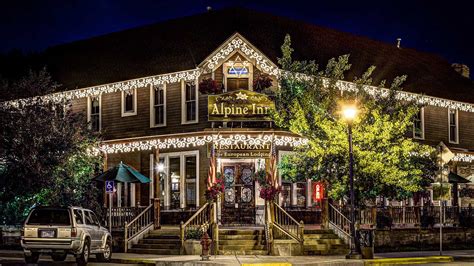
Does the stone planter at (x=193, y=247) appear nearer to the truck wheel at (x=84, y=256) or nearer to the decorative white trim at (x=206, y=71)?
the truck wheel at (x=84, y=256)

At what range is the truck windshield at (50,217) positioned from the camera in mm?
23125

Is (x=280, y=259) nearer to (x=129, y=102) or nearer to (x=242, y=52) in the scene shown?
(x=242, y=52)

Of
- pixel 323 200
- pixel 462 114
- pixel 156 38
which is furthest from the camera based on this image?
pixel 462 114

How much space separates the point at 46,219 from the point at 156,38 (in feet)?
56.4

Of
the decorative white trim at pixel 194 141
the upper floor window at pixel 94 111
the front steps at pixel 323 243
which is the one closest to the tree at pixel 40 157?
the decorative white trim at pixel 194 141

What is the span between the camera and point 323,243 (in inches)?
1089

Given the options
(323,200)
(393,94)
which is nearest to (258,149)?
(323,200)

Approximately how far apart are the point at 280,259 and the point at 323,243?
12.1 feet

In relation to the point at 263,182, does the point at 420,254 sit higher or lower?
lower

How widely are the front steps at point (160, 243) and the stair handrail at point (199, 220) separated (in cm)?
59

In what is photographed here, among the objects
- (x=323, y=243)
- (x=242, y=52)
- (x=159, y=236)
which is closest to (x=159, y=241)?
(x=159, y=236)

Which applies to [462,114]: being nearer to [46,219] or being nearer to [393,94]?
[393,94]

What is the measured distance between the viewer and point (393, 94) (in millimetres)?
30422

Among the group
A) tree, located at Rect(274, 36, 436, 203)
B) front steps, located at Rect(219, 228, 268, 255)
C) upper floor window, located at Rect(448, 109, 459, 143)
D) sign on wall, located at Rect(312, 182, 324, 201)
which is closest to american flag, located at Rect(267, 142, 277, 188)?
tree, located at Rect(274, 36, 436, 203)
